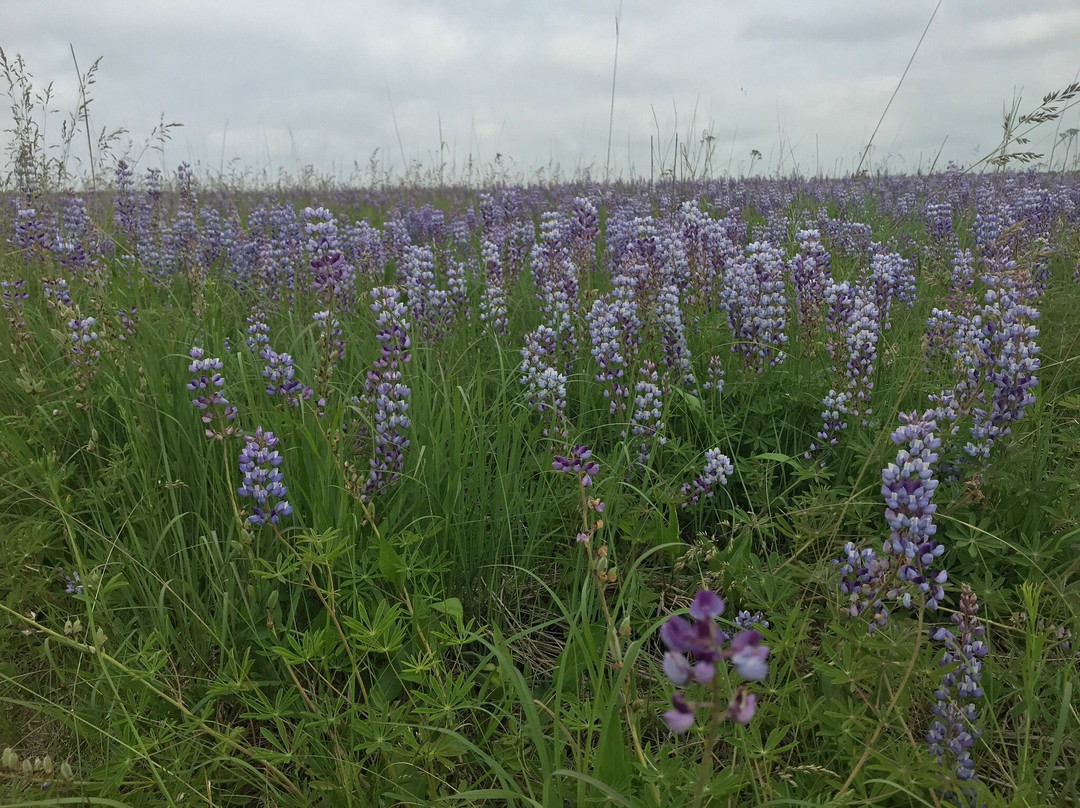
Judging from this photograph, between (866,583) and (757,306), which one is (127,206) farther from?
(866,583)

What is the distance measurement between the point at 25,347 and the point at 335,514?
86.2 inches

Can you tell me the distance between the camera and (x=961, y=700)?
6.07ft

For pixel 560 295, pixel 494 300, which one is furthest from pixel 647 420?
pixel 494 300

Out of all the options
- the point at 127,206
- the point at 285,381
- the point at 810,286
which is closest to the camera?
the point at 285,381

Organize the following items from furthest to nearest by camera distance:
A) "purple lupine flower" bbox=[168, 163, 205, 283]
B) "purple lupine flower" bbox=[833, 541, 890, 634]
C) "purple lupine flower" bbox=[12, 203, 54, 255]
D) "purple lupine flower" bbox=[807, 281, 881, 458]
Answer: "purple lupine flower" bbox=[168, 163, 205, 283] < "purple lupine flower" bbox=[12, 203, 54, 255] < "purple lupine flower" bbox=[807, 281, 881, 458] < "purple lupine flower" bbox=[833, 541, 890, 634]

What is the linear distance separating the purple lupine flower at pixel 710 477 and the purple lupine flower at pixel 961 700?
98cm

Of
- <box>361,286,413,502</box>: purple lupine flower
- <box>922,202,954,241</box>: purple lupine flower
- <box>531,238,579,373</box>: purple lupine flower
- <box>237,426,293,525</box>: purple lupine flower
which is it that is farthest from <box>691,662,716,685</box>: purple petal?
<box>922,202,954,241</box>: purple lupine flower

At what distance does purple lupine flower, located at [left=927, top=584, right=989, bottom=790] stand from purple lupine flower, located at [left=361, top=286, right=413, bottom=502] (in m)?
1.74

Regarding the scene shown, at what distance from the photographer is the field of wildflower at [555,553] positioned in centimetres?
176

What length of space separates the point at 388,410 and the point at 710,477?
1254mm

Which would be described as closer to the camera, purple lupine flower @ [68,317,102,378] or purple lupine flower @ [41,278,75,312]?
purple lupine flower @ [68,317,102,378]

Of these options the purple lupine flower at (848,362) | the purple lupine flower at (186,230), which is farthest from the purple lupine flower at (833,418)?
the purple lupine flower at (186,230)

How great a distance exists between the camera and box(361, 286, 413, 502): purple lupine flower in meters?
2.56

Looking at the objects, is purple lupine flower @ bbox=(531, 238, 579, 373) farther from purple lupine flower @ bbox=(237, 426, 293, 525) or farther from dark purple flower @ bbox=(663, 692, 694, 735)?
dark purple flower @ bbox=(663, 692, 694, 735)
